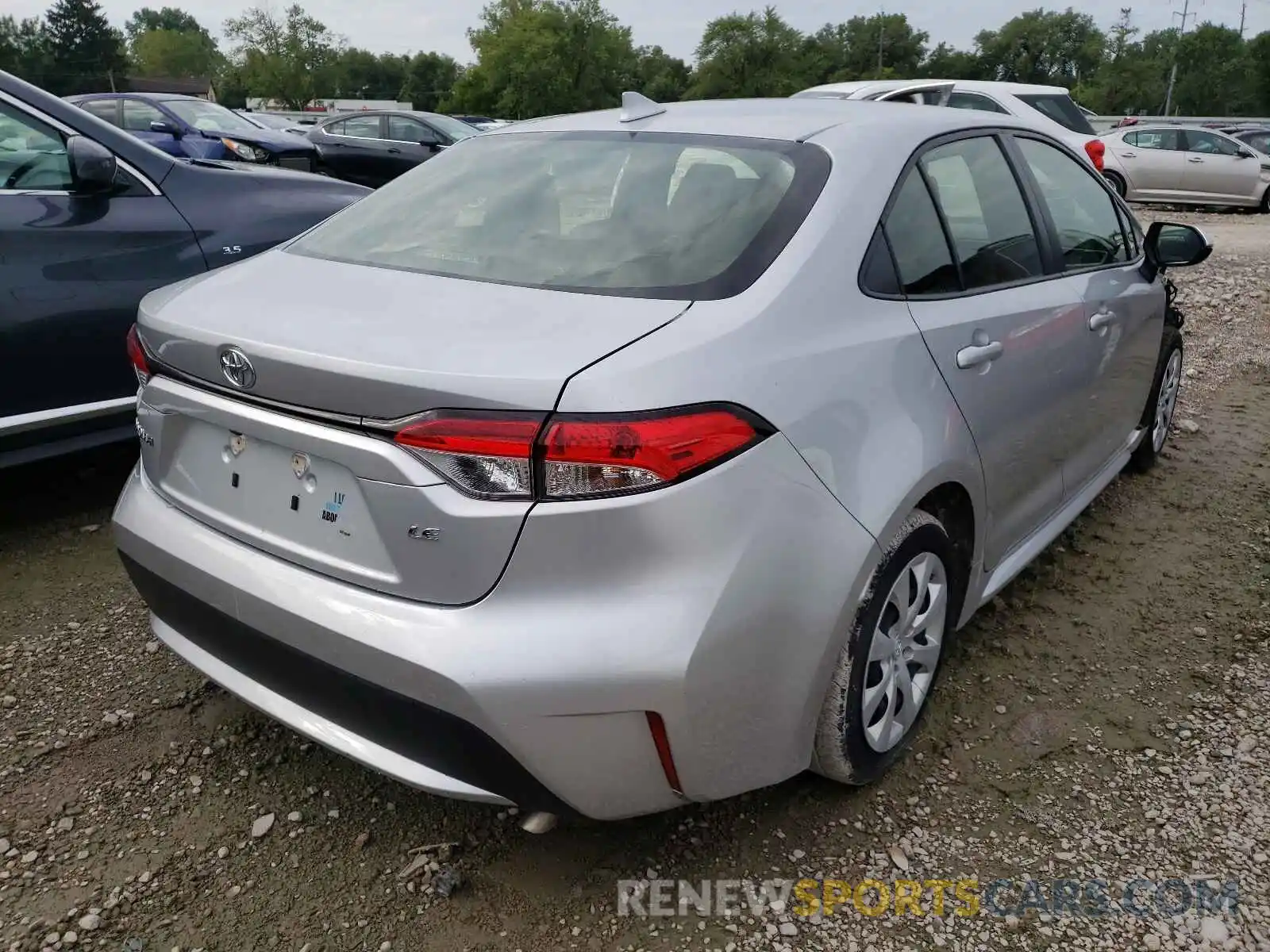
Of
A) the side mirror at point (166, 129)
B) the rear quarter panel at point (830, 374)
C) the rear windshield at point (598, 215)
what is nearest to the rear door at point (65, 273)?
the rear windshield at point (598, 215)

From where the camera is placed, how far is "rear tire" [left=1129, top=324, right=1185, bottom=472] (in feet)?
13.7

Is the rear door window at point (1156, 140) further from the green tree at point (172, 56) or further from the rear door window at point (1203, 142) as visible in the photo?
the green tree at point (172, 56)

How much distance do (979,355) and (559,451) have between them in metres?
1.25

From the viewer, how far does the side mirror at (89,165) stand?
3471 millimetres

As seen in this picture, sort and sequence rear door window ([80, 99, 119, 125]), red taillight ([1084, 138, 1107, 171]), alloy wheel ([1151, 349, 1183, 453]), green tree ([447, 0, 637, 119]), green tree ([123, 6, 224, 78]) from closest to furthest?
alloy wheel ([1151, 349, 1183, 453]), red taillight ([1084, 138, 1107, 171]), rear door window ([80, 99, 119, 125]), green tree ([447, 0, 637, 119]), green tree ([123, 6, 224, 78])

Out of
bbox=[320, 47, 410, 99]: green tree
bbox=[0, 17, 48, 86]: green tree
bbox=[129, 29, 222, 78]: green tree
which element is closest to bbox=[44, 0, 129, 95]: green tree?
bbox=[0, 17, 48, 86]: green tree

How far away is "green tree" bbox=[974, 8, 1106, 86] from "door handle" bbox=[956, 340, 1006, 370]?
9789 cm

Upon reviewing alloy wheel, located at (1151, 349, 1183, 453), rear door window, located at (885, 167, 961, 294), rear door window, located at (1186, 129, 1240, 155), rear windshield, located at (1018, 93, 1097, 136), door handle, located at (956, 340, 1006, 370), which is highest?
rear windshield, located at (1018, 93, 1097, 136)

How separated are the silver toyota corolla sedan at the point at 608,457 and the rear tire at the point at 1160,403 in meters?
1.79

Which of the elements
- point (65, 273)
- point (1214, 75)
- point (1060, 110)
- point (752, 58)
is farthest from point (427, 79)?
point (65, 273)

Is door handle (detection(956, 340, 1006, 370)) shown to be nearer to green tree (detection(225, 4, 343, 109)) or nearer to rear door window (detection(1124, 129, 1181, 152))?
rear door window (detection(1124, 129, 1181, 152))

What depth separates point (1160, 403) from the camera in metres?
4.34

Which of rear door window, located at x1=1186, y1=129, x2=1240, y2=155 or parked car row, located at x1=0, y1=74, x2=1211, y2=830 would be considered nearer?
parked car row, located at x1=0, y1=74, x2=1211, y2=830

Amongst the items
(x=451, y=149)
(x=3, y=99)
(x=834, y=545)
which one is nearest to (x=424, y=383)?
(x=834, y=545)
